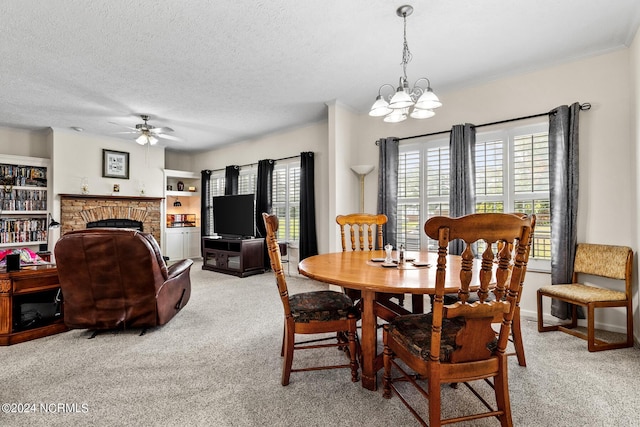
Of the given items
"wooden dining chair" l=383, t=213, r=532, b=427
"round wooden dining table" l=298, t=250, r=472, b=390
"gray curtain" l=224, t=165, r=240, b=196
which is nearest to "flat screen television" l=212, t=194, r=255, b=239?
"gray curtain" l=224, t=165, r=240, b=196

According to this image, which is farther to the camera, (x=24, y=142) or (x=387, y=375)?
(x=24, y=142)

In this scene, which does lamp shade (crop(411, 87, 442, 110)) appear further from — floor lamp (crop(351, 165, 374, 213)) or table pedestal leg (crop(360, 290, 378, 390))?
floor lamp (crop(351, 165, 374, 213))

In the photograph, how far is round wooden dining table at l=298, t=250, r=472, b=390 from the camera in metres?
1.65

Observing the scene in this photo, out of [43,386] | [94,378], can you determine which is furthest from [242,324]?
[43,386]

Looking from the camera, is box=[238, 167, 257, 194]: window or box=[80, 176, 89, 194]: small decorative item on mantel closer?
box=[80, 176, 89, 194]: small decorative item on mantel

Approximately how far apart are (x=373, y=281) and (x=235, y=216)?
4.81m

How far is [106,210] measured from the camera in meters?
6.14

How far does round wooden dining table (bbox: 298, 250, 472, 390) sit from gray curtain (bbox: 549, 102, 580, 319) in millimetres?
1486

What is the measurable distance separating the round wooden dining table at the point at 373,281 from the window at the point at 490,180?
1.66 m

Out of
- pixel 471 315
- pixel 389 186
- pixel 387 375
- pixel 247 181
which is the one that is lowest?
pixel 387 375

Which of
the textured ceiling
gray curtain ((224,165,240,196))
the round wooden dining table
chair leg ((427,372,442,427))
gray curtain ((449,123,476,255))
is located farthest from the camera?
Result: gray curtain ((224,165,240,196))

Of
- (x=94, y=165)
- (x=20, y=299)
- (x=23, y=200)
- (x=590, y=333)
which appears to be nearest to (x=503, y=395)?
(x=590, y=333)

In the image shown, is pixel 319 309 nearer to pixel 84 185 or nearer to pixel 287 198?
pixel 287 198

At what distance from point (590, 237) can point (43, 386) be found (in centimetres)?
449
